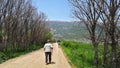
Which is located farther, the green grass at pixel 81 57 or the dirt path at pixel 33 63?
the green grass at pixel 81 57

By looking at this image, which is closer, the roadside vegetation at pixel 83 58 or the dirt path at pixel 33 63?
the dirt path at pixel 33 63

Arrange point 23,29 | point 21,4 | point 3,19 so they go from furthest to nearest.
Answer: point 23,29, point 21,4, point 3,19

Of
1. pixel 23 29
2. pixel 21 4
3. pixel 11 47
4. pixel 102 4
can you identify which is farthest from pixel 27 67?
pixel 23 29

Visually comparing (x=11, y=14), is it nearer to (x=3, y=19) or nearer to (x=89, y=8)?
(x=3, y=19)

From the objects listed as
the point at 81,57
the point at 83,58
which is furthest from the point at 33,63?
the point at 81,57

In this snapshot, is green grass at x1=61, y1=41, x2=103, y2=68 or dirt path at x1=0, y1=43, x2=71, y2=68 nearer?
dirt path at x1=0, y1=43, x2=71, y2=68

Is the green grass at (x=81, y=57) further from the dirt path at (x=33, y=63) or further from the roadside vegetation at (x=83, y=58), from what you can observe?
the dirt path at (x=33, y=63)

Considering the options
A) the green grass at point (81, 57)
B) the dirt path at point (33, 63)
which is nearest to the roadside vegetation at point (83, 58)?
the green grass at point (81, 57)

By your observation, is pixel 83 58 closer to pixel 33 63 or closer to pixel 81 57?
pixel 81 57

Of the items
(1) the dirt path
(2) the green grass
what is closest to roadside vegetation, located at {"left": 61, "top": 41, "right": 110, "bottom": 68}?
(2) the green grass

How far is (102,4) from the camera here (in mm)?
16094

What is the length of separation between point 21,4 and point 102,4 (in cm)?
3224

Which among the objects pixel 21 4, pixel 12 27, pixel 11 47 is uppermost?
pixel 21 4

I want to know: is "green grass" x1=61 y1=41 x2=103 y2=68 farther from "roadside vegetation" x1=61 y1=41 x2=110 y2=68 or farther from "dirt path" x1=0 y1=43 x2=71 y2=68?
"dirt path" x1=0 y1=43 x2=71 y2=68
